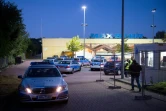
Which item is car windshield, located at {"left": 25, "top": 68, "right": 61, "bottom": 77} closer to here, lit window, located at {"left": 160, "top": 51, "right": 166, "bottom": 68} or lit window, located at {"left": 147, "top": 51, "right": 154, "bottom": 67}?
lit window, located at {"left": 160, "top": 51, "right": 166, "bottom": 68}

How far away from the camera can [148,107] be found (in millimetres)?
9195

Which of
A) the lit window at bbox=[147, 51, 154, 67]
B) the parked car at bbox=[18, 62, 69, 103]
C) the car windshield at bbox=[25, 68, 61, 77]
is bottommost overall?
the parked car at bbox=[18, 62, 69, 103]

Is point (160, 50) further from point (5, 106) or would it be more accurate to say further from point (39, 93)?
point (5, 106)

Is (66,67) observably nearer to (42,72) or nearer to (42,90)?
(42,72)

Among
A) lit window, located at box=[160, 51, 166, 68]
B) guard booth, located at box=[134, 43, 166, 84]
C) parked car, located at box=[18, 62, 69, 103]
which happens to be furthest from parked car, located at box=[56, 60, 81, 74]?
parked car, located at box=[18, 62, 69, 103]

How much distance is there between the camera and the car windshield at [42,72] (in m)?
11.0

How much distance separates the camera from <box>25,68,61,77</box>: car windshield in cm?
→ 1102

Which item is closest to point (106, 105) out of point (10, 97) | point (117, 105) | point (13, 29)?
point (117, 105)

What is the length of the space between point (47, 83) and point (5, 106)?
1906mm

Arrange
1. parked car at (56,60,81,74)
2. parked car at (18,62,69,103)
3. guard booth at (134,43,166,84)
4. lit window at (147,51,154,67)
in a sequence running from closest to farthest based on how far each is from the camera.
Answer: parked car at (18,62,69,103) < guard booth at (134,43,166,84) < lit window at (147,51,154,67) < parked car at (56,60,81,74)

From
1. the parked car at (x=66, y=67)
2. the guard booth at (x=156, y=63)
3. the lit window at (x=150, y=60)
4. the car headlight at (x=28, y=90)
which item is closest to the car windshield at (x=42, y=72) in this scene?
the car headlight at (x=28, y=90)

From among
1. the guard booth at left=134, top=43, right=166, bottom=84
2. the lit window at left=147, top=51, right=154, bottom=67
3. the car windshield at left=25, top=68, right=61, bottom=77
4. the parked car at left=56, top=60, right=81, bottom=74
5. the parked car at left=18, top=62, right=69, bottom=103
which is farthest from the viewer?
the parked car at left=56, top=60, right=81, bottom=74

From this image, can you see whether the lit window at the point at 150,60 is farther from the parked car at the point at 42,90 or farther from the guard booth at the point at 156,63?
the parked car at the point at 42,90

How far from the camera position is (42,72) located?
36.8 ft
